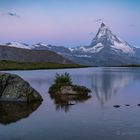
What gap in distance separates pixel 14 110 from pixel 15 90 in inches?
328

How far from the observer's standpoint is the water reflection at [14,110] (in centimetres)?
3347

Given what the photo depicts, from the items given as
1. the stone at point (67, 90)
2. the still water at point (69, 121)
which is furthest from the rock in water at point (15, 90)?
the stone at point (67, 90)

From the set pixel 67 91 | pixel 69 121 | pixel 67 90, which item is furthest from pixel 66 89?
pixel 69 121

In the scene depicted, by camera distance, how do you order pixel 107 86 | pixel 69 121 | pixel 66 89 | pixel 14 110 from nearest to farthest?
pixel 69 121
pixel 14 110
pixel 66 89
pixel 107 86

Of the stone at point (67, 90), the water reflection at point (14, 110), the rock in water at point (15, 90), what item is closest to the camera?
the water reflection at point (14, 110)

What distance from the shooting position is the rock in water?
46188mm

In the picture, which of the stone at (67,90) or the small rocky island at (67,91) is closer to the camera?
the small rocky island at (67,91)

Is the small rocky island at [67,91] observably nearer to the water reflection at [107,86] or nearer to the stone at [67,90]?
the stone at [67,90]

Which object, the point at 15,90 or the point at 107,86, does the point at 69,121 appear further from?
the point at 107,86

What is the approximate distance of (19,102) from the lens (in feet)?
148

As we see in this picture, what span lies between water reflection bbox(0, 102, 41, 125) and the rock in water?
81.9 inches

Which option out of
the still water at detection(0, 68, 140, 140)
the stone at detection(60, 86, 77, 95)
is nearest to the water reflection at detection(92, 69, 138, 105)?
the stone at detection(60, 86, 77, 95)

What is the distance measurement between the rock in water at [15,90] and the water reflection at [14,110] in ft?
6.83

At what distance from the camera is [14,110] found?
38469 millimetres
